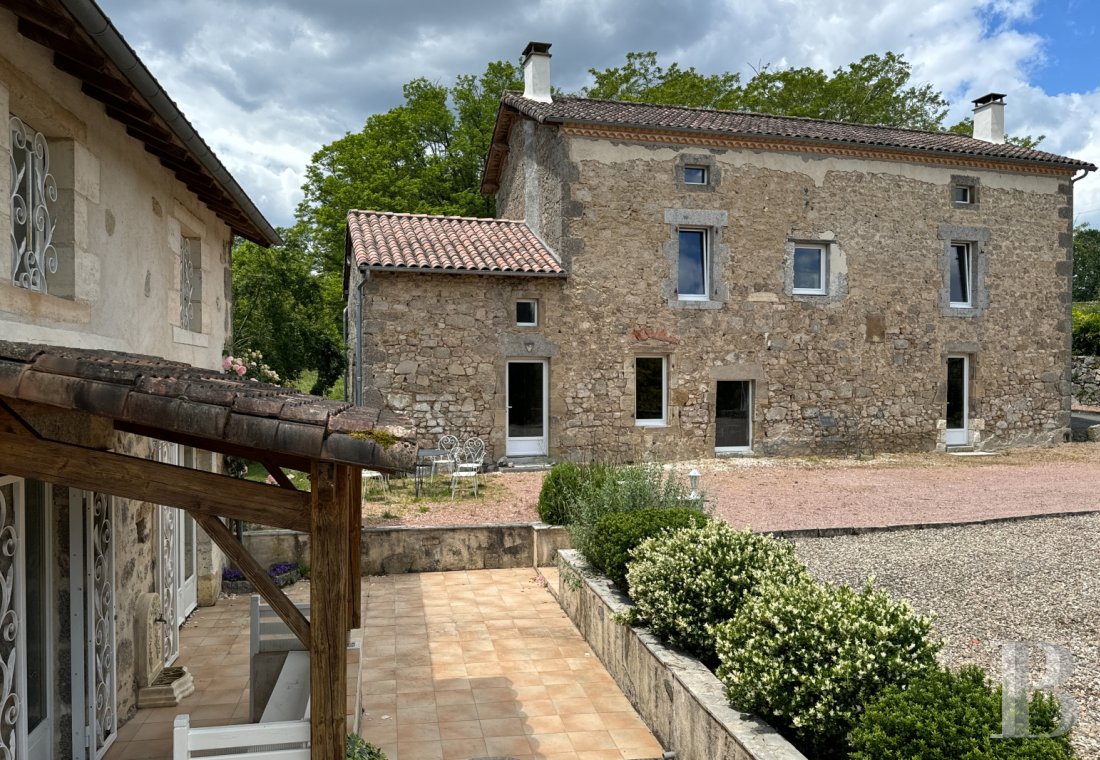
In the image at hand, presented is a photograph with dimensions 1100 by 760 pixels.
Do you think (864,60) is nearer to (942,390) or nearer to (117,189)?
(942,390)

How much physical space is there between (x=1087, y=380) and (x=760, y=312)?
13.8 m

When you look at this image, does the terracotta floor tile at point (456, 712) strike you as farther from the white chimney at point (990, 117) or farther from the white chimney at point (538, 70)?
the white chimney at point (990, 117)

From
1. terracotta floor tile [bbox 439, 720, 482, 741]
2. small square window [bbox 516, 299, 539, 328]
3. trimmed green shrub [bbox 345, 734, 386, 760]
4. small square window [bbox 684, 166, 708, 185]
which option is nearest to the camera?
trimmed green shrub [bbox 345, 734, 386, 760]

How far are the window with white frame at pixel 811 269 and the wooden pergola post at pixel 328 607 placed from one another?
13.5 m

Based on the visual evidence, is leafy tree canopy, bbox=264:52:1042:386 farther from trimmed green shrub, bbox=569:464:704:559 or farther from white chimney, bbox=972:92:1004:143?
trimmed green shrub, bbox=569:464:704:559

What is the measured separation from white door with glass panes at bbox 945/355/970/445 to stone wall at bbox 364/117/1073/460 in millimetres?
128

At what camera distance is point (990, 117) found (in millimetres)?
17578

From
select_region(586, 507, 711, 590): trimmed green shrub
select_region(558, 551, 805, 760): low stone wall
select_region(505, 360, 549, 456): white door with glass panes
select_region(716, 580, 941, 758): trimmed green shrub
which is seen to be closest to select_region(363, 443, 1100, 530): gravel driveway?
select_region(505, 360, 549, 456): white door with glass panes

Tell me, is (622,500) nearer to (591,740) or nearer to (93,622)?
(591,740)

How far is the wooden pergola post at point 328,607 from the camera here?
9.03 ft

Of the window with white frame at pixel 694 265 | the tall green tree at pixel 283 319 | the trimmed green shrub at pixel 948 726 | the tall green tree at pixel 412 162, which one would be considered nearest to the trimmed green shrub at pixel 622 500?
the trimmed green shrub at pixel 948 726

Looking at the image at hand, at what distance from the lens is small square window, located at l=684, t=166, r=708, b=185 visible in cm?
1427

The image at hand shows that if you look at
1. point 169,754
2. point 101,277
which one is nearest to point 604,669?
point 169,754

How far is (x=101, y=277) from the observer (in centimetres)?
459
